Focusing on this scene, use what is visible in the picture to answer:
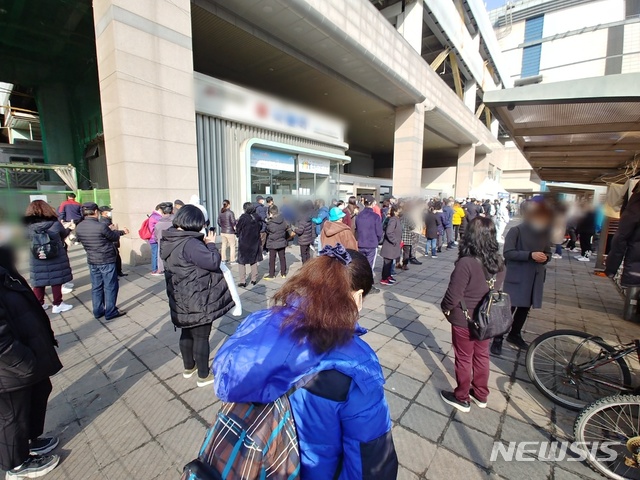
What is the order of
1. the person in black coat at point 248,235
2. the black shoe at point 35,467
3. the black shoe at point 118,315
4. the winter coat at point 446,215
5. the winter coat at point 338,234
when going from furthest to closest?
the winter coat at point 446,215, the person in black coat at point 248,235, the winter coat at point 338,234, the black shoe at point 118,315, the black shoe at point 35,467

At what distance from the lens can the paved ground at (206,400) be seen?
6.80 feet

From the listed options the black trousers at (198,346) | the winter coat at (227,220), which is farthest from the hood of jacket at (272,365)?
the winter coat at (227,220)

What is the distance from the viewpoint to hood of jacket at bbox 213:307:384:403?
0.88 m

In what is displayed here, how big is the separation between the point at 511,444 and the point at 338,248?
2339mm

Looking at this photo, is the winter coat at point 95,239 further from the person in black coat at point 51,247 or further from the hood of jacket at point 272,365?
the hood of jacket at point 272,365

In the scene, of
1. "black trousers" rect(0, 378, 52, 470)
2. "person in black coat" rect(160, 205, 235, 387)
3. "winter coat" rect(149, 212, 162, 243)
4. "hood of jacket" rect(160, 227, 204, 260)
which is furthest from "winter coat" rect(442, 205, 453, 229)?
"black trousers" rect(0, 378, 52, 470)

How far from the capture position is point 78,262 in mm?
7488

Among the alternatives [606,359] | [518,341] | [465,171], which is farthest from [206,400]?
[465,171]

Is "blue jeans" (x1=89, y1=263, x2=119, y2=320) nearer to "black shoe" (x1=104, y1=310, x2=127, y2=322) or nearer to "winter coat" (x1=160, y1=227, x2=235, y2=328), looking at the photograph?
"black shoe" (x1=104, y1=310, x2=127, y2=322)

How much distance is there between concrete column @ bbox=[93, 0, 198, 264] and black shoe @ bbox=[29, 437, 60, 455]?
5.92m

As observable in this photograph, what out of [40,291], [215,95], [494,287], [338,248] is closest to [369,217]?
[494,287]

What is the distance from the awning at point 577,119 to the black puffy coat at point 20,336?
13.4ft

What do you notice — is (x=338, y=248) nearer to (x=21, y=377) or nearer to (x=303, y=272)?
(x=303, y=272)

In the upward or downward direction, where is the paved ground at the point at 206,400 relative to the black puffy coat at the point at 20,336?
downward
